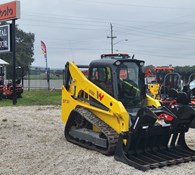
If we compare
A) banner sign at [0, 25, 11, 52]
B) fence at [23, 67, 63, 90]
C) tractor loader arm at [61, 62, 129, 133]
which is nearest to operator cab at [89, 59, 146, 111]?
tractor loader arm at [61, 62, 129, 133]

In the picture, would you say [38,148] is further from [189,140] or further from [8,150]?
[189,140]

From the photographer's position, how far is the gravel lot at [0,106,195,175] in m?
6.80

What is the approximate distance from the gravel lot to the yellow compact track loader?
8.9 inches

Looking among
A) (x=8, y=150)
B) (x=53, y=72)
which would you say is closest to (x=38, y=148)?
(x=8, y=150)

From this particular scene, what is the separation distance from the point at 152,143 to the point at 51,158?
6.77ft

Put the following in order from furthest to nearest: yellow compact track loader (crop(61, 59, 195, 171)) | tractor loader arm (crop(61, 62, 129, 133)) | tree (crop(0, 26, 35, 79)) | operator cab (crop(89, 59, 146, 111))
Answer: tree (crop(0, 26, 35, 79)), operator cab (crop(89, 59, 146, 111)), tractor loader arm (crop(61, 62, 129, 133)), yellow compact track loader (crop(61, 59, 195, 171))

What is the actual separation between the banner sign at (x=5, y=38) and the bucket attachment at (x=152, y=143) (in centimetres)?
1612

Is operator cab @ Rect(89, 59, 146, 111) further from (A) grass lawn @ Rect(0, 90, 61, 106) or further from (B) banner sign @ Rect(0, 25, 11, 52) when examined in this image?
(B) banner sign @ Rect(0, 25, 11, 52)

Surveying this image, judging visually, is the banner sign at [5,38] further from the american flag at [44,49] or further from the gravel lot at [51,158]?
the american flag at [44,49]

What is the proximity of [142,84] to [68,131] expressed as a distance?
221 centimetres

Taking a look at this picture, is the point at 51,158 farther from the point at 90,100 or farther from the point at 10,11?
the point at 10,11

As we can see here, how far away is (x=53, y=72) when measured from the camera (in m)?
40.1

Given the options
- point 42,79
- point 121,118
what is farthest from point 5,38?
point 42,79

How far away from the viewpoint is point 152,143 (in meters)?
7.78
